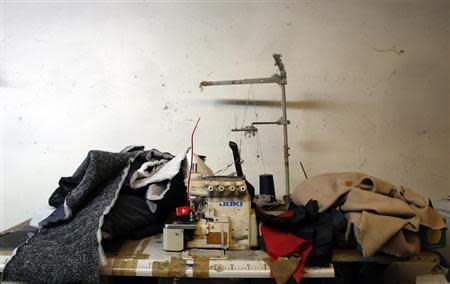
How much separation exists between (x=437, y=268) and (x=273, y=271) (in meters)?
0.54

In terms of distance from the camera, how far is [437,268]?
0.98 m

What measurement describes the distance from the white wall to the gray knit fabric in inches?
29.3

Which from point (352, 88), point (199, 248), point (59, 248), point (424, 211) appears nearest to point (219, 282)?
point (199, 248)

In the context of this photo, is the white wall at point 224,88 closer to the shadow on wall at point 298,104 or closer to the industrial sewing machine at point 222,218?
the shadow on wall at point 298,104

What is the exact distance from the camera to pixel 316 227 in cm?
95

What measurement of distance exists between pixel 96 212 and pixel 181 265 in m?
0.31

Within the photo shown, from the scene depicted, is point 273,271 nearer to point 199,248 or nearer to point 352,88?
point 199,248

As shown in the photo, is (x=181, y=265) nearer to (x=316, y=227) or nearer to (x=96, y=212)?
(x=96, y=212)

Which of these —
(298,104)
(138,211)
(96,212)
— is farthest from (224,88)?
(96,212)

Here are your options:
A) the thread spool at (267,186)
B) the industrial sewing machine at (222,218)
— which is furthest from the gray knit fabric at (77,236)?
the thread spool at (267,186)

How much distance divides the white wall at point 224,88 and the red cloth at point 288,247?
836 millimetres

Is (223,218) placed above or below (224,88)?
below

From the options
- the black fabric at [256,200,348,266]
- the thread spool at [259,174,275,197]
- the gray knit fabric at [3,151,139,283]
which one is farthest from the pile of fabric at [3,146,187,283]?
the thread spool at [259,174,275,197]

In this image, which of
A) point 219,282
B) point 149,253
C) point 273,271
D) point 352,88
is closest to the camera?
point 273,271
